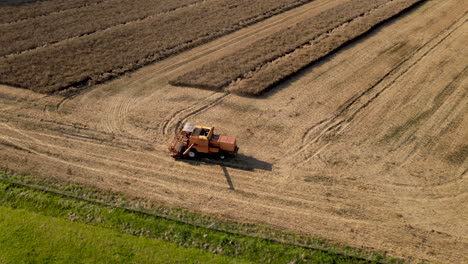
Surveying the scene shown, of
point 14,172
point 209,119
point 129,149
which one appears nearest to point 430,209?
point 209,119

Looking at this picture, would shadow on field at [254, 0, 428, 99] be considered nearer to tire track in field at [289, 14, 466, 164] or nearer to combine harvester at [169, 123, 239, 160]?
tire track in field at [289, 14, 466, 164]

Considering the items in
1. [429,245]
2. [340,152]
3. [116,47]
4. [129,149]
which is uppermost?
[116,47]

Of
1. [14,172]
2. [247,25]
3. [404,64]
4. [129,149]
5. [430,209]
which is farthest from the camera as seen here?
[247,25]

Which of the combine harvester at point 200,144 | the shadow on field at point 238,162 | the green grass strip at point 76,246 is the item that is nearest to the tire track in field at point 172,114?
the combine harvester at point 200,144

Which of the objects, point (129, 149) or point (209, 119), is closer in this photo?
point (129, 149)

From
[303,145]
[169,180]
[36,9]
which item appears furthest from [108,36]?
[303,145]

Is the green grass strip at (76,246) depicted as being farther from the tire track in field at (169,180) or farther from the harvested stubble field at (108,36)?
the harvested stubble field at (108,36)

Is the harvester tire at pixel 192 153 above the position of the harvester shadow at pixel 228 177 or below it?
above

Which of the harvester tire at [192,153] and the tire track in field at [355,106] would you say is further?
the tire track in field at [355,106]

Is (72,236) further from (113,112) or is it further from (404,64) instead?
(404,64)
